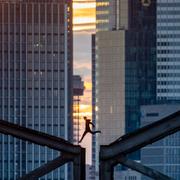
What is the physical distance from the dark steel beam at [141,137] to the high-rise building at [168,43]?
365ft

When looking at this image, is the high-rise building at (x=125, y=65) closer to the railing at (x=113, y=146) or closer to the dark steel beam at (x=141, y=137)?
the railing at (x=113, y=146)

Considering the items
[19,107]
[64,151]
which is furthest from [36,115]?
[64,151]

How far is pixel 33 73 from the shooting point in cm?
10550

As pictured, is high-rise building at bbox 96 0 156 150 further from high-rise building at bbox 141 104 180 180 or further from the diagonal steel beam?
the diagonal steel beam

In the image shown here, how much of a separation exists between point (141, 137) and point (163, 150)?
102 meters

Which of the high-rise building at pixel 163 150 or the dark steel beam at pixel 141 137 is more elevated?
the dark steel beam at pixel 141 137

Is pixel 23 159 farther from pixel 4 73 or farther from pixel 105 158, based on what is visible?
pixel 105 158

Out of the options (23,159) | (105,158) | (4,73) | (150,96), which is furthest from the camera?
(150,96)

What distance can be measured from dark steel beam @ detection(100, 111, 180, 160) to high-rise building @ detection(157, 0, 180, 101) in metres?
111

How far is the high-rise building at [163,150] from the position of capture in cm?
10856

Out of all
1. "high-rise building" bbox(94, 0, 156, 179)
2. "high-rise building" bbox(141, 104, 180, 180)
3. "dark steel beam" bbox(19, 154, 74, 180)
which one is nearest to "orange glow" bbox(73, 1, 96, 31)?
"high-rise building" bbox(94, 0, 156, 179)

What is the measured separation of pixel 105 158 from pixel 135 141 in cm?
32

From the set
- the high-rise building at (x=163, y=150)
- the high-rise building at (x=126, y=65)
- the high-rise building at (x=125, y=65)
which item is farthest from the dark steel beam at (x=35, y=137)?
the high-rise building at (x=126, y=65)

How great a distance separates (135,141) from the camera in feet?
32.8
